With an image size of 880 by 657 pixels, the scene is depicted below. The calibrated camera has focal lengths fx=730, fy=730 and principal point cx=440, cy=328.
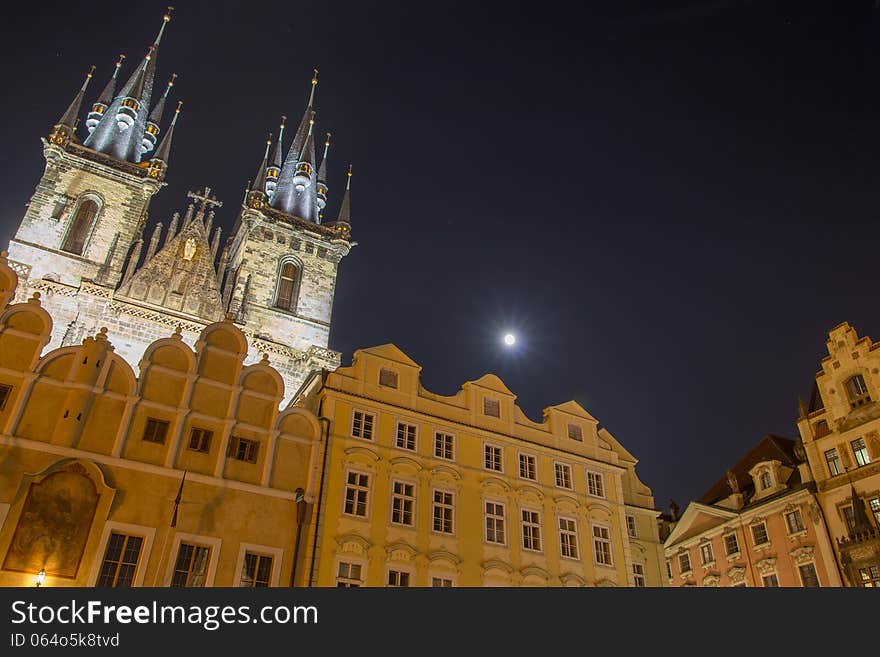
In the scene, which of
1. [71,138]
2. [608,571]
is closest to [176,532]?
[608,571]

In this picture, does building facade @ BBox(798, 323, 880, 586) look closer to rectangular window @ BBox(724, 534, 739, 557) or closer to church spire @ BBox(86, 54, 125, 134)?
rectangular window @ BBox(724, 534, 739, 557)

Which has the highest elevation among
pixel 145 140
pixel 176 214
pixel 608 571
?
pixel 145 140

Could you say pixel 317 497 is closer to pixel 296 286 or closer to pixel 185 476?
pixel 185 476

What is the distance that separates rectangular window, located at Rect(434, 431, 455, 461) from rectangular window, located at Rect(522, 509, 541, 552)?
11.1 ft

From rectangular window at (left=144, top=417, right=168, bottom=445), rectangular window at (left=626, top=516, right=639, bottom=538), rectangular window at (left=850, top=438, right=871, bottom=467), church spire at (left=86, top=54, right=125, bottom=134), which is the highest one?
church spire at (left=86, top=54, right=125, bottom=134)

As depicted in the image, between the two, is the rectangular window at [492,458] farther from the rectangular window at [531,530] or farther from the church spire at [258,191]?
the church spire at [258,191]

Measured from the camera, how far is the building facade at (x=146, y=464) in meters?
18.3

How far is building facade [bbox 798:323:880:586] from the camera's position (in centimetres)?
3064

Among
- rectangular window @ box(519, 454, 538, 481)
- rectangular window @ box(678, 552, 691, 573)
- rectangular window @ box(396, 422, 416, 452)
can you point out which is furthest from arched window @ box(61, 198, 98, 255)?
rectangular window @ box(678, 552, 691, 573)

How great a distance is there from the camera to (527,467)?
27516 millimetres

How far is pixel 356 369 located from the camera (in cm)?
2622

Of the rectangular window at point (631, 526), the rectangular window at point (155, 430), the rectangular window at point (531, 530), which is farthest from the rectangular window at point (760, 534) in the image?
the rectangular window at point (155, 430)

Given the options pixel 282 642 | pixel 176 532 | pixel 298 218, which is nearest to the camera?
pixel 282 642

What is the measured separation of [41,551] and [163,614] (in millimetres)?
7255
